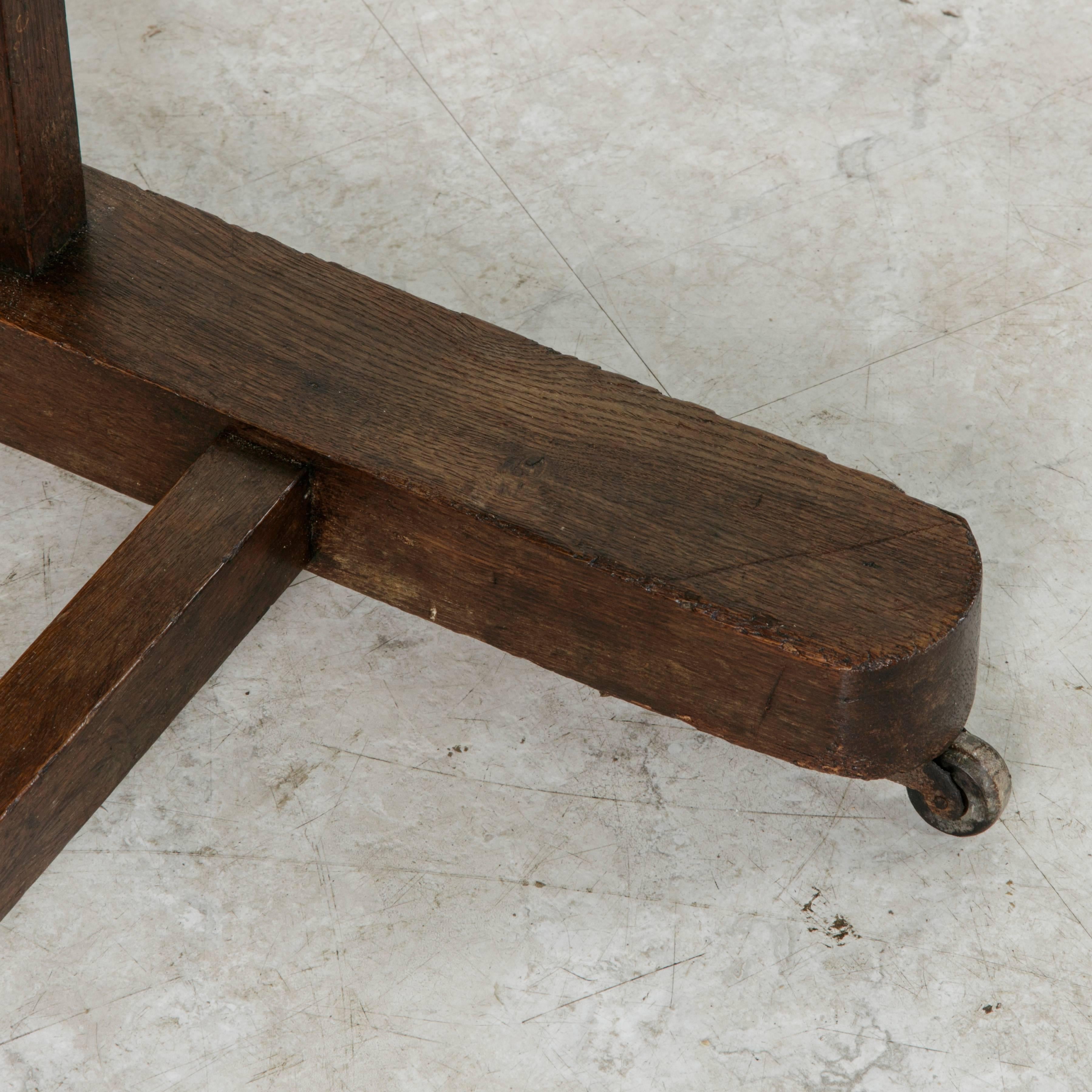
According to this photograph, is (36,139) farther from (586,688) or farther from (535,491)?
(586,688)


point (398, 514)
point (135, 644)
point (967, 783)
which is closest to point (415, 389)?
point (398, 514)

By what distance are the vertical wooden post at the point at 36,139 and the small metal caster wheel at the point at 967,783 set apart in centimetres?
129

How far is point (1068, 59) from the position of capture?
2.87 metres

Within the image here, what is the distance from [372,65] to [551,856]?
1630 millimetres

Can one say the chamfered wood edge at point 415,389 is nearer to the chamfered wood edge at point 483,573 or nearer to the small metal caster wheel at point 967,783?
the chamfered wood edge at point 483,573

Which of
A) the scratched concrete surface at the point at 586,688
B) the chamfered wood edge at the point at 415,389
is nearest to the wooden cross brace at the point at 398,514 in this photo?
the chamfered wood edge at the point at 415,389

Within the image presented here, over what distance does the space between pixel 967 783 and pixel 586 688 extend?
20.5 inches

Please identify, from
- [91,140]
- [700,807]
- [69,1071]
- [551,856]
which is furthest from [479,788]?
[91,140]

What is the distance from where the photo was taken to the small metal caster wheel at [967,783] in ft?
5.86

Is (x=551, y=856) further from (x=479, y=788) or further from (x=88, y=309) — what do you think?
(x=88, y=309)

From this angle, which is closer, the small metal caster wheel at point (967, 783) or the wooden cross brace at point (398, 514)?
the wooden cross brace at point (398, 514)

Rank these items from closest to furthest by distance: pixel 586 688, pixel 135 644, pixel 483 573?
pixel 135 644 < pixel 483 573 < pixel 586 688

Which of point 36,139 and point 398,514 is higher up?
point 36,139

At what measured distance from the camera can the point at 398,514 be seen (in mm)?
1757
